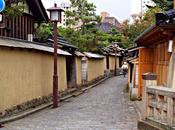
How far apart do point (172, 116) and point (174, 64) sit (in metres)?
4.05

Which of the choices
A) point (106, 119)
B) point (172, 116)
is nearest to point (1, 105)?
point (106, 119)

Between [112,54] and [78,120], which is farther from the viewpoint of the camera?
[112,54]

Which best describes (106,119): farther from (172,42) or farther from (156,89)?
(156,89)

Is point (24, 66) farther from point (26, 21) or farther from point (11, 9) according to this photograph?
point (26, 21)

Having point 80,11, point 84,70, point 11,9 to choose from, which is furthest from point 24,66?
point 80,11

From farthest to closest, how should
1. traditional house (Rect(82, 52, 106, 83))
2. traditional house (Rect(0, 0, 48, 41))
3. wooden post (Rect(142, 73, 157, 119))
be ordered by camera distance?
traditional house (Rect(82, 52, 106, 83)), traditional house (Rect(0, 0, 48, 41)), wooden post (Rect(142, 73, 157, 119))

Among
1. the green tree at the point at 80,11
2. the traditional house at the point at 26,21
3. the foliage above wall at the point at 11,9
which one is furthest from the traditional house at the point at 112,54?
the foliage above wall at the point at 11,9

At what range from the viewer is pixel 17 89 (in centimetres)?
1847

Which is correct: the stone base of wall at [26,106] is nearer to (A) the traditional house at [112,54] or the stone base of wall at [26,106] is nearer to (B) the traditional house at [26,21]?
(B) the traditional house at [26,21]

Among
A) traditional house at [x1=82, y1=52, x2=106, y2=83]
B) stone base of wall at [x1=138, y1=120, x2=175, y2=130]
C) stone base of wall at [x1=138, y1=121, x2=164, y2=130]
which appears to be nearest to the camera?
stone base of wall at [x1=138, y1=120, x2=175, y2=130]

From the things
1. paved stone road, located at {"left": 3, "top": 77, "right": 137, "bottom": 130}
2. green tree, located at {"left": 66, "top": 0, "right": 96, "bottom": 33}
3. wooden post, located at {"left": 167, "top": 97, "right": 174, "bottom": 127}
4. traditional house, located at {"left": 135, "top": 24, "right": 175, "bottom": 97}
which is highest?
green tree, located at {"left": 66, "top": 0, "right": 96, "bottom": 33}

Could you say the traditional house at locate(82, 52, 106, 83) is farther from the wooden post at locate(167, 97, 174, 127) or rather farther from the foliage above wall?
the wooden post at locate(167, 97, 174, 127)

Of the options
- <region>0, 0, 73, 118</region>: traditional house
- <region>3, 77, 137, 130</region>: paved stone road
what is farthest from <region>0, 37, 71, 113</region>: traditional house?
<region>3, 77, 137, 130</region>: paved stone road

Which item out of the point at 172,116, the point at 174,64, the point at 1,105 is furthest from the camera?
the point at 1,105
